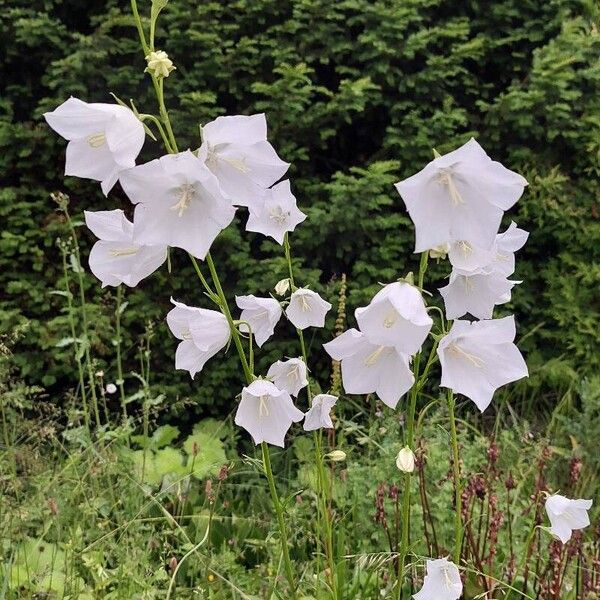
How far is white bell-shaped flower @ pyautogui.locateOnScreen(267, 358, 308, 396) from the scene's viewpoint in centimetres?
156

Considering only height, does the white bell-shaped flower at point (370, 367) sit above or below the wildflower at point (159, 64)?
below

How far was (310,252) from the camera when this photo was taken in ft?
12.8

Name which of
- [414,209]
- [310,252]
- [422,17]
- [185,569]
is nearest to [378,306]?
[414,209]

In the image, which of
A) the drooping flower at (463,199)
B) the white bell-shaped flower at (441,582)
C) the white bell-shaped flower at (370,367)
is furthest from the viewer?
the white bell-shaped flower at (441,582)

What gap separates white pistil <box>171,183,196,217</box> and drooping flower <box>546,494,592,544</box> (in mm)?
937

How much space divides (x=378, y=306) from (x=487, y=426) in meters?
2.93

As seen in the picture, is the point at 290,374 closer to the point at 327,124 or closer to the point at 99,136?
the point at 99,136

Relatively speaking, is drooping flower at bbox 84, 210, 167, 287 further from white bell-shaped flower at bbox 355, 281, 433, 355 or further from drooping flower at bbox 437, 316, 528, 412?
drooping flower at bbox 437, 316, 528, 412

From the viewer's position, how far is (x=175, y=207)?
1149 millimetres

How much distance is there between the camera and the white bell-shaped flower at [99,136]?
1.17 metres

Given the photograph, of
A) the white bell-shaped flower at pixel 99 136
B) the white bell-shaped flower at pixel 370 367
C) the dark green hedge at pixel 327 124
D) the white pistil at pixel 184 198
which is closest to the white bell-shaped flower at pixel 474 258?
the white bell-shaped flower at pixel 370 367

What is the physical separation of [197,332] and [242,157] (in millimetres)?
337

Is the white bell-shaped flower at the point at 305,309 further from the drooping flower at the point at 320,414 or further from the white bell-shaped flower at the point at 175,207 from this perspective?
the white bell-shaped flower at the point at 175,207

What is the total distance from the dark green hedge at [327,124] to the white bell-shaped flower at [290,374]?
6.65 feet
